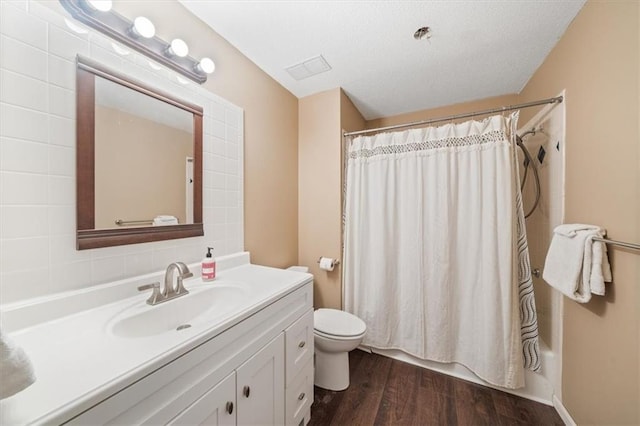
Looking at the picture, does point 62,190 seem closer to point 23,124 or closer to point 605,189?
point 23,124

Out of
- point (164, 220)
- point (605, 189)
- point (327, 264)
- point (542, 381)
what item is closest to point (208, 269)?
point (164, 220)

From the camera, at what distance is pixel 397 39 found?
1475 millimetres

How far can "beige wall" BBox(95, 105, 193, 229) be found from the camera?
94cm

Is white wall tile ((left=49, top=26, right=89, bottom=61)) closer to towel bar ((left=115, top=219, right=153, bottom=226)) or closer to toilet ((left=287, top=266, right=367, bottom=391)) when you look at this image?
towel bar ((left=115, top=219, right=153, bottom=226))

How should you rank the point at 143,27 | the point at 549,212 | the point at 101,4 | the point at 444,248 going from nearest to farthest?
the point at 101,4, the point at 143,27, the point at 549,212, the point at 444,248

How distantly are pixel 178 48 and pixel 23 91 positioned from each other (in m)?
0.62

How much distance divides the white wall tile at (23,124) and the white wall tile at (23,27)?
24 centimetres

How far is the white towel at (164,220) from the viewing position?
1117mm

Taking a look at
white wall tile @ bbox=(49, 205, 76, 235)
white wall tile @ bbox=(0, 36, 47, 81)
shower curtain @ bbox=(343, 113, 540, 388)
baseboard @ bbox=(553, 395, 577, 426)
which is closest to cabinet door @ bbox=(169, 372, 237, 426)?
white wall tile @ bbox=(49, 205, 76, 235)

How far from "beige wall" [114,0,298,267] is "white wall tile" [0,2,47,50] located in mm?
324

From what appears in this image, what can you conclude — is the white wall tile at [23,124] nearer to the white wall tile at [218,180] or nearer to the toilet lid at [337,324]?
the white wall tile at [218,180]

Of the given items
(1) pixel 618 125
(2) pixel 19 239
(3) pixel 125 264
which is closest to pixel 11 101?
(2) pixel 19 239

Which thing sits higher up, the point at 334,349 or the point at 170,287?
the point at 170,287

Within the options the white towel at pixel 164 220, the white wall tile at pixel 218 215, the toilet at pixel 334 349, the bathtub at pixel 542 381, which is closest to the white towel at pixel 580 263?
the bathtub at pixel 542 381
